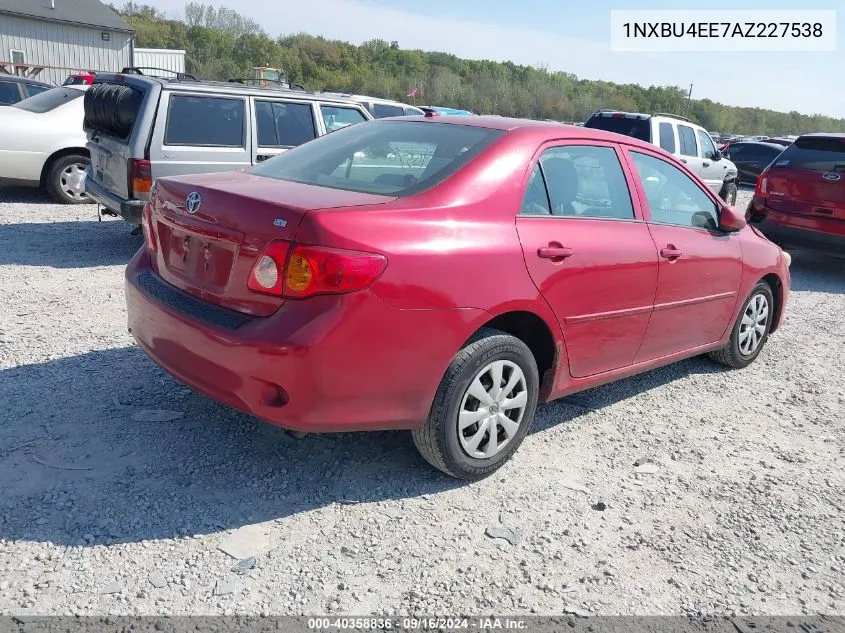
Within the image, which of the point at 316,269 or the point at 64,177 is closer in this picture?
the point at 316,269

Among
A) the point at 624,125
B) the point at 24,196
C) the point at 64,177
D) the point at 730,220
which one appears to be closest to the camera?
the point at 730,220

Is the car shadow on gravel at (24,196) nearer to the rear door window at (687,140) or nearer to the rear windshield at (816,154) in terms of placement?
the rear windshield at (816,154)

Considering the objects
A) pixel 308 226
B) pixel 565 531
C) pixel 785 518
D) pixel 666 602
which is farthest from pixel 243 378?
pixel 785 518

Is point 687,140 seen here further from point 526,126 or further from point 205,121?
point 526,126

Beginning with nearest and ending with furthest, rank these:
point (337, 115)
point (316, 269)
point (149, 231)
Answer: point (316, 269), point (149, 231), point (337, 115)

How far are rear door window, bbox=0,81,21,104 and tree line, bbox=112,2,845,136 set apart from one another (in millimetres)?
51526

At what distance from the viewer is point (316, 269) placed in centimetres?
269

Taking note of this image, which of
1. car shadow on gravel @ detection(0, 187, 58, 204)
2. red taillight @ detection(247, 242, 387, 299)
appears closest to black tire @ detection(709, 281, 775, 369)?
red taillight @ detection(247, 242, 387, 299)

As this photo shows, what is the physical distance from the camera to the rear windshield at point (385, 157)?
10.7 feet

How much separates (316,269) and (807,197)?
25.9 feet

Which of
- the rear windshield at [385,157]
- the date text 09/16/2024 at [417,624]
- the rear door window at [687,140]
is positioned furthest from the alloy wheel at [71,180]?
the rear door window at [687,140]

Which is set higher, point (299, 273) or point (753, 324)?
point (299, 273)

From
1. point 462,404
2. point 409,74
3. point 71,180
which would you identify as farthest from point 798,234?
point 409,74

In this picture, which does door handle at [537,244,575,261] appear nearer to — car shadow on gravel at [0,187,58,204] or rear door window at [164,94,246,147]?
rear door window at [164,94,246,147]
